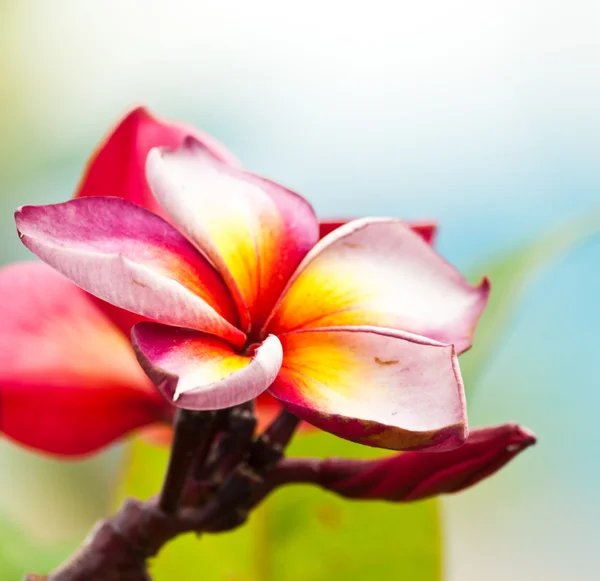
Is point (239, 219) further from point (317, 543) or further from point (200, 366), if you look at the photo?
point (317, 543)

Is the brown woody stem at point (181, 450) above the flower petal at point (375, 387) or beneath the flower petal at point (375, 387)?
beneath

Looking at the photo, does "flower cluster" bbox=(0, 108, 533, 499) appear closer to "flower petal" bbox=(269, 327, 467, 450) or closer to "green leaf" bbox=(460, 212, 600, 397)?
"flower petal" bbox=(269, 327, 467, 450)

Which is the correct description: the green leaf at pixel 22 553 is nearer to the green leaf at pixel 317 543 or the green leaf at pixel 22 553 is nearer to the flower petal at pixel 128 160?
the green leaf at pixel 317 543

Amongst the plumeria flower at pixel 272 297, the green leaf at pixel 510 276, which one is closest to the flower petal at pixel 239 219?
the plumeria flower at pixel 272 297

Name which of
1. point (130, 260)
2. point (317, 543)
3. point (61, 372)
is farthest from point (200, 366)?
point (317, 543)

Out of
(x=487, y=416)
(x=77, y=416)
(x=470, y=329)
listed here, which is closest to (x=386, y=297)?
(x=470, y=329)

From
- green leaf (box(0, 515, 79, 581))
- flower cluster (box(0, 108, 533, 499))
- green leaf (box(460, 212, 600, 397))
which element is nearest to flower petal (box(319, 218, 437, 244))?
flower cluster (box(0, 108, 533, 499))

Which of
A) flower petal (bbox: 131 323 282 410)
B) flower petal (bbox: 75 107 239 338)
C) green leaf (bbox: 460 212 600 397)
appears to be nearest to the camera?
flower petal (bbox: 131 323 282 410)
